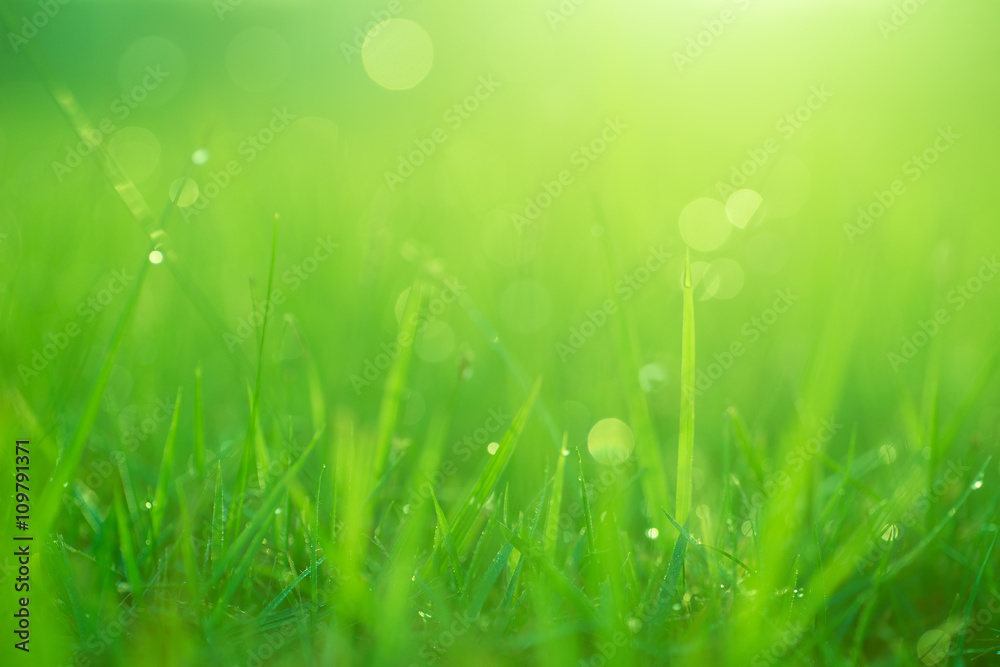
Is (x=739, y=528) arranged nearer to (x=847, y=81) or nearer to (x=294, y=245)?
(x=294, y=245)

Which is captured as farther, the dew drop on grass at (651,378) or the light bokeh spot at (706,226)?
the light bokeh spot at (706,226)

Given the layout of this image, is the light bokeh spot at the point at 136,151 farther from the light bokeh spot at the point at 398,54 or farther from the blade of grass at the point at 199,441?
the blade of grass at the point at 199,441

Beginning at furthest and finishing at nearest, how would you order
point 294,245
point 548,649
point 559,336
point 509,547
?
point 294,245 < point 559,336 < point 509,547 < point 548,649

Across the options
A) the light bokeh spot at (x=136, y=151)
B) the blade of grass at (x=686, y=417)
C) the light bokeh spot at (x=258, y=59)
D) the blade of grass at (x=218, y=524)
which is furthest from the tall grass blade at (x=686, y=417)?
the light bokeh spot at (x=258, y=59)

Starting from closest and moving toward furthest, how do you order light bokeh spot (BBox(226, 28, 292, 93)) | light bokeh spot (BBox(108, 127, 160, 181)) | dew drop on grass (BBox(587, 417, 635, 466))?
dew drop on grass (BBox(587, 417, 635, 466)), light bokeh spot (BBox(108, 127, 160, 181)), light bokeh spot (BBox(226, 28, 292, 93))

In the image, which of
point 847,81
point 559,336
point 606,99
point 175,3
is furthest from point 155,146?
point 175,3

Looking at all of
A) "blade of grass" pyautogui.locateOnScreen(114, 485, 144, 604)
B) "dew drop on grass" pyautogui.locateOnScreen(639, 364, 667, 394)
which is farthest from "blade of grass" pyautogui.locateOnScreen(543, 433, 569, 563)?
"blade of grass" pyautogui.locateOnScreen(114, 485, 144, 604)

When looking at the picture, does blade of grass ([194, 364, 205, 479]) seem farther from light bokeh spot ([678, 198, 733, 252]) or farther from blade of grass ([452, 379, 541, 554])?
light bokeh spot ([678, 198, 733, 252])
